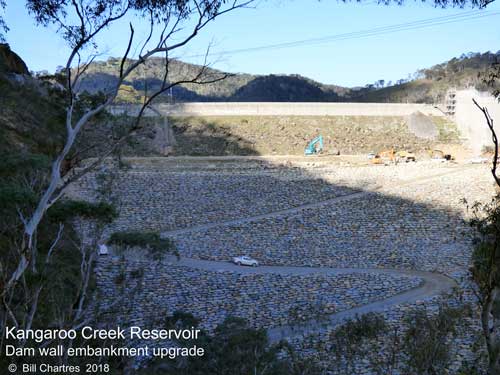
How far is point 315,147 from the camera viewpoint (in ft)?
128

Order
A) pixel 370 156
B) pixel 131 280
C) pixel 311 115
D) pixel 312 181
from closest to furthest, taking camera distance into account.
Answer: pixel 131 280 < pixel 312 181 < pixel 370 156 < pixel 311 115

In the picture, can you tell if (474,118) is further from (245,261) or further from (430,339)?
(430,339)

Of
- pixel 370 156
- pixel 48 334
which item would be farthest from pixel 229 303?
pixel 370 156

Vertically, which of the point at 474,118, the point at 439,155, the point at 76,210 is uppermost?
the point at 474,118

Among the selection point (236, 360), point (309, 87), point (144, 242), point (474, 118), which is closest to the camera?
point (236, 360)

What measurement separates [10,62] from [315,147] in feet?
67.3

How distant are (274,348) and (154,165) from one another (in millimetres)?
21972

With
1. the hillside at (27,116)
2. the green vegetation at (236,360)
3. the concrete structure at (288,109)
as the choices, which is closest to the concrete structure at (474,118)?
the concrete structure at (288,109)

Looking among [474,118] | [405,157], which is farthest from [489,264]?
[474,118]

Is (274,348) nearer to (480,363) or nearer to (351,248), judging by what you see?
(480,363)

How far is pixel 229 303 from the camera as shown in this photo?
1591 centimetres

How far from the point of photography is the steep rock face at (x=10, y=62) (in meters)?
23.6

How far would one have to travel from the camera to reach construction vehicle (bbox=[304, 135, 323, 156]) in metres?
37.8

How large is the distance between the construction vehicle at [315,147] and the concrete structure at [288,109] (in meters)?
5.56
